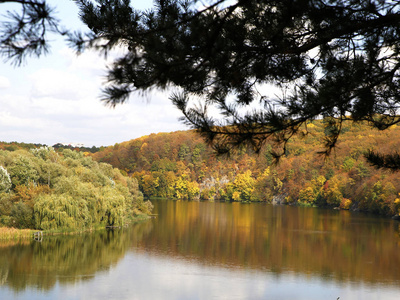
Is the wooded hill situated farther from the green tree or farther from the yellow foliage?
the green tree

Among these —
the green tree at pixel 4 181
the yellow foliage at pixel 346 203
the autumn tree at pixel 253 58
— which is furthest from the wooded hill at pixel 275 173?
the autumn tree at pixel 253 58

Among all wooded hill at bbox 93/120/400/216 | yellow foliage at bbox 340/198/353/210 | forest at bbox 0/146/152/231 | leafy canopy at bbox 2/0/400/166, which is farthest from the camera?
yellow foliage at bbox 340/198/353/210

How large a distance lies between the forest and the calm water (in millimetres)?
1260

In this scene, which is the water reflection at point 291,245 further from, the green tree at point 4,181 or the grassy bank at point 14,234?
the green tree at point 4,181

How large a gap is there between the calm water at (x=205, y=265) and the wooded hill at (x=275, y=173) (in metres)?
14.7

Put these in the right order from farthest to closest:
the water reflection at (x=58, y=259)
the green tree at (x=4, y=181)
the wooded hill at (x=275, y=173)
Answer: the wooded hill at (x=275, y=173)
the green tree at (x=4, y=181)
the water reflection at (x=58, y=259)

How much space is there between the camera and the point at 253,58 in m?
5.13

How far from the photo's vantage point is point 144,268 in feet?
66.6

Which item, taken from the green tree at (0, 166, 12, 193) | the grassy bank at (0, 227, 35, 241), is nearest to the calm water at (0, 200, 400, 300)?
the grassy bank at (0, 227, 35, 241)

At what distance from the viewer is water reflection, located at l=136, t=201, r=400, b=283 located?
21188 mm

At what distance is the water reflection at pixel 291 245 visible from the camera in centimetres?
2119

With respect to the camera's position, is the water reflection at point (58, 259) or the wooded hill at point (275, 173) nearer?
the water reflection at point (58, 259)

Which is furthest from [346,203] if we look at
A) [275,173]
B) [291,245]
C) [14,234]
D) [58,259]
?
[58,259]

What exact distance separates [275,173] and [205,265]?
4682 cm
